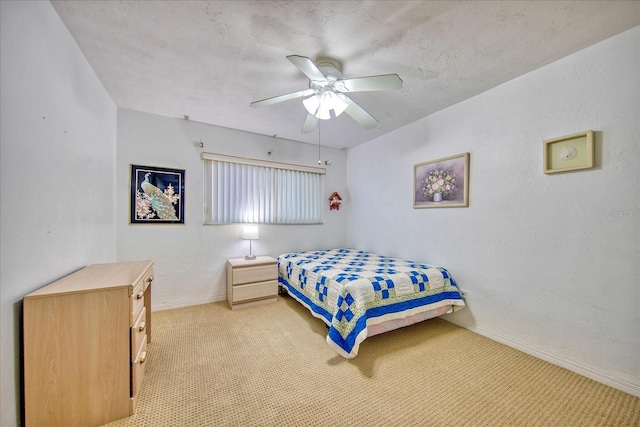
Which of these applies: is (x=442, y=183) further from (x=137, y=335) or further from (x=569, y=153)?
(x=137, y=335)

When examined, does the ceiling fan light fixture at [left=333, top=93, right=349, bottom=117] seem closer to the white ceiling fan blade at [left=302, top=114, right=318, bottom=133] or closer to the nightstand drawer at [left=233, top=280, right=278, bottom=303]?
the white ceiling fan blade at [left=302, top=114, right=318, bottom=133]

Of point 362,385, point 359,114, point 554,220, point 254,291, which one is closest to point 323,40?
point 359,114

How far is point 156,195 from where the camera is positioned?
291 centimetres

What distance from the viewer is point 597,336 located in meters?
1.70

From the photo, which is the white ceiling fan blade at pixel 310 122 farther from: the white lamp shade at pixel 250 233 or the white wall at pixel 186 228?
the white lamp shade at pixel 250 233

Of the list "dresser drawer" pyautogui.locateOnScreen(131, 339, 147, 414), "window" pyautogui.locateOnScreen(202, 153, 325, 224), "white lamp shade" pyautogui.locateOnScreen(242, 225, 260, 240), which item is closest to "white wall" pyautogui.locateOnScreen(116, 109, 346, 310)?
"window" pyautogui.locateOnScreen(202, 153, 325, 224)

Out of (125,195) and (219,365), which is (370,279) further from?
(125,195)

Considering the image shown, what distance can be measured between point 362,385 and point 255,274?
185 centimetres

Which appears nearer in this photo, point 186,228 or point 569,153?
point 569,153

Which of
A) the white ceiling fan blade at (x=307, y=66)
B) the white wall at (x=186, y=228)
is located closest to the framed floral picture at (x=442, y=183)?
the white ceiling fan blade at (x=307, y=66)

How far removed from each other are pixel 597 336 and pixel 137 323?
320 centimetres

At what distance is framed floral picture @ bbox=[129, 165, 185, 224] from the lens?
2797 mm

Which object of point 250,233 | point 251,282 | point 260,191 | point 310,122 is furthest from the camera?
point 260,191

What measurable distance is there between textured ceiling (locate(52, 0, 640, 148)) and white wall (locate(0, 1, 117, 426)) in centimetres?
31
